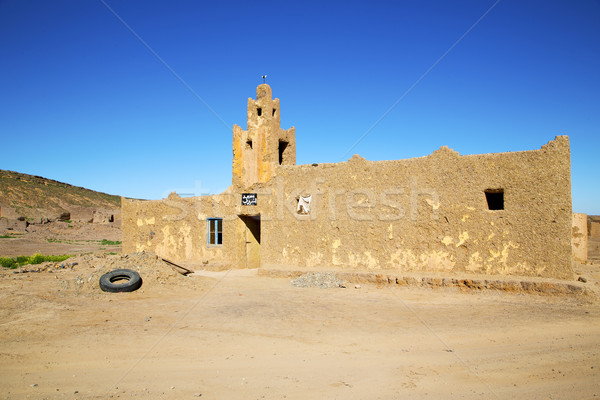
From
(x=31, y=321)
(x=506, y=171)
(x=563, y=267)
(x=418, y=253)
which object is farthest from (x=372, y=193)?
(x=31, y=321)

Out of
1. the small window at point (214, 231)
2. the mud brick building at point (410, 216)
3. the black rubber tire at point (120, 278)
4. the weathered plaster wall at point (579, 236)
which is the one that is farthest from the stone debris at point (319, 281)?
the weathered plaster wall at point (579, 236)

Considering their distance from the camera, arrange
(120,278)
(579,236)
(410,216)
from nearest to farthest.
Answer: (120,278)
(410,216)
(579,236)

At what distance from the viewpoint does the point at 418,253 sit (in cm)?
1077

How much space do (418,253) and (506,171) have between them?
3.05 m

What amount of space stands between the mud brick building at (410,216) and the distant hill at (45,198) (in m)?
39.8

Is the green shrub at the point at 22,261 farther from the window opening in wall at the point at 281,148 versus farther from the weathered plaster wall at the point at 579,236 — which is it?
the weathered plaster wall at the point at 579,236

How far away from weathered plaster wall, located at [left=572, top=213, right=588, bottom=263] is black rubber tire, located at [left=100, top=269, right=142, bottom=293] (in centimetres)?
1294

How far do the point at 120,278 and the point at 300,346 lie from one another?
6.70 metres

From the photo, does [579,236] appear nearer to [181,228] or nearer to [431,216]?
[431,216]

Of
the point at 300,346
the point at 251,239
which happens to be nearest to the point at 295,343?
the point at 300,346

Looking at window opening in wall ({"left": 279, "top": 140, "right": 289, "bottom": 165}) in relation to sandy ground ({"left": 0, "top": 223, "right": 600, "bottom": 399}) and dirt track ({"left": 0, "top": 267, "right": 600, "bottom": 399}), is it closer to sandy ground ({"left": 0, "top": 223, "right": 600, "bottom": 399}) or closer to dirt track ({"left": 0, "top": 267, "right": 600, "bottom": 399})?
sandy ground ({"left": 0, "top": 223, "right": 600, "bottom": 399})

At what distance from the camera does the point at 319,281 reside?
10.9m

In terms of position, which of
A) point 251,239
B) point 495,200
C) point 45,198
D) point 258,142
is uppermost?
point 258,142

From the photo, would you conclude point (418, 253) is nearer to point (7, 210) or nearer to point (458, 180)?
point (458, 180)
